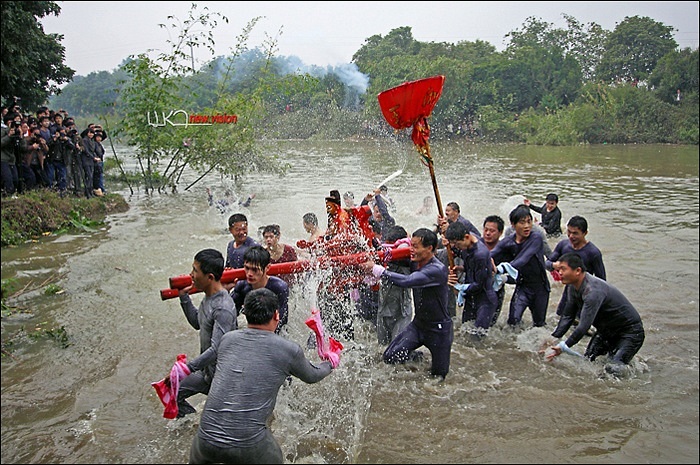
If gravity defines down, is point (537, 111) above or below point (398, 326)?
above

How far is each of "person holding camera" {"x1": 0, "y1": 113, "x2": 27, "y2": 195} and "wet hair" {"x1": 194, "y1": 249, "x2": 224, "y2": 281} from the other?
8.65 m

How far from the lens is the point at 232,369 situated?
305 centimetres

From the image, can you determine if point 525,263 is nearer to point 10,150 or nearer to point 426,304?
point 426,304

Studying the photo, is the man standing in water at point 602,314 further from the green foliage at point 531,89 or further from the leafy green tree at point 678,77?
the leafy green tree at point 678,77

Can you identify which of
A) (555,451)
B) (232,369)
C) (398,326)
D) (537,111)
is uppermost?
(537,111)

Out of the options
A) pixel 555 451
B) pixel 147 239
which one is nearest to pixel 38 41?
pixel 147 239

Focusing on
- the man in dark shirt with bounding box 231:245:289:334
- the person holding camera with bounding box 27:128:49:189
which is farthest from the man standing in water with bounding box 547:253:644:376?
the person holding camera with bounding box 27:128:49:189

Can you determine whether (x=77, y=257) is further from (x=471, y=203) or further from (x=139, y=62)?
(x=471, y=203)

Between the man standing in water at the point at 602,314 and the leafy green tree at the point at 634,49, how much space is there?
113 ft

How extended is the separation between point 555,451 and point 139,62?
1340cm

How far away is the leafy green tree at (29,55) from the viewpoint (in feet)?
33.5

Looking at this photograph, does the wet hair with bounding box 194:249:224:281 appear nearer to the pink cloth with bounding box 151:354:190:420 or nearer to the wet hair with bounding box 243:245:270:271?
the wet hair with bounding box 243:245:270:271

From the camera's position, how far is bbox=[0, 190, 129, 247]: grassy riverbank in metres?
9.91

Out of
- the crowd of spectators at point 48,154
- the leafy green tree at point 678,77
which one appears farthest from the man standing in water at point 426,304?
the leafy green tree at point 678,77
